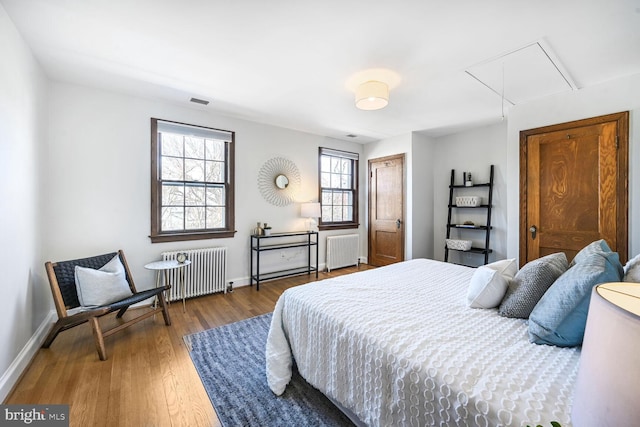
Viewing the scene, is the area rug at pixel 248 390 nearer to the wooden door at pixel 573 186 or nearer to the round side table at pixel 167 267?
the round side table at pixel 167 267

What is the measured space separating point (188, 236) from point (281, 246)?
1.35 m

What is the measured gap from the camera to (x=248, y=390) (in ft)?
5.56

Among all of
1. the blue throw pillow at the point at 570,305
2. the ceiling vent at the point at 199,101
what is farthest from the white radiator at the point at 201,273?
the blue throw pillow at the point at 570,305

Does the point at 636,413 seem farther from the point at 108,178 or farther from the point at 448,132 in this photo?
the point at 448,132

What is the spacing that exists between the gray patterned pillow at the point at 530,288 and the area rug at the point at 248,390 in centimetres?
110

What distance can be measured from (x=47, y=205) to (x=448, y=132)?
18.1ft

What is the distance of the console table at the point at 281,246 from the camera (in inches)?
152

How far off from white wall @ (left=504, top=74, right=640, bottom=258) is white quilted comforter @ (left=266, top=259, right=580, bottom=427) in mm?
2012

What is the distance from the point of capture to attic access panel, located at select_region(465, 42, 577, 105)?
2145 millimetres

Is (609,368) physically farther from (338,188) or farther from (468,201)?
(338,188)

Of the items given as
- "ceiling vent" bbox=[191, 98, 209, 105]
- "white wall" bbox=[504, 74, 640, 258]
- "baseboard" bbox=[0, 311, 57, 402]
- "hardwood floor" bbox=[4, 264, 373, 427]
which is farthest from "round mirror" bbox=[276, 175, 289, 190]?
"white wall" bbox=[504, 74, 640, 258]

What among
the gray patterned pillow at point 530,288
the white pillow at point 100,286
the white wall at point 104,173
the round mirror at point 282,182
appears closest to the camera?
the gray patterned pillow at point 530,288

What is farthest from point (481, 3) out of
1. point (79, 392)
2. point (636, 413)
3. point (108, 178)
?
point (108, 178)

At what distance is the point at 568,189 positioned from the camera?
2.82 m
